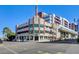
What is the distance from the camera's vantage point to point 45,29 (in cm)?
1005

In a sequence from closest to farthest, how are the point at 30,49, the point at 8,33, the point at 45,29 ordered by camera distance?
the point at 30,49 → the point at 8,33 → the point at 45,29

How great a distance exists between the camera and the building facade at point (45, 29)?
364 inches

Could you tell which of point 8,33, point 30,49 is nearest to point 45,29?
point 30,49

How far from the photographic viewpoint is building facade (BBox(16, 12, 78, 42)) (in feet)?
30.4

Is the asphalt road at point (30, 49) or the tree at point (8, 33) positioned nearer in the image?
the asphalt road at point (30, 49)

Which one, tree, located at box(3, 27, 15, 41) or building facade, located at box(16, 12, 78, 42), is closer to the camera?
tree, located at box(3, 27, 15, 41)

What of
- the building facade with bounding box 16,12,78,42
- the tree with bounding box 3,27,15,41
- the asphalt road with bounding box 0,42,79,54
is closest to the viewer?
the asphalt road with bounding box 0,42,79,54

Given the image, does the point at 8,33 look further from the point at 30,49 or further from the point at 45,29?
the point at 45,29

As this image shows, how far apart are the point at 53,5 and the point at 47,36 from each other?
2762mm

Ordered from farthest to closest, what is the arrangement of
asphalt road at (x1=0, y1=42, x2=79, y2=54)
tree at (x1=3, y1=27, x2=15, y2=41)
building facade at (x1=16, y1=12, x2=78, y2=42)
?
building facade at (x1=16, y1=12, x2=78, y2=42), tree at (x1=3, y1=27, x2=15, y2=41), asphalt road at (x1=0, y1=42, x2=79, y2=54)
